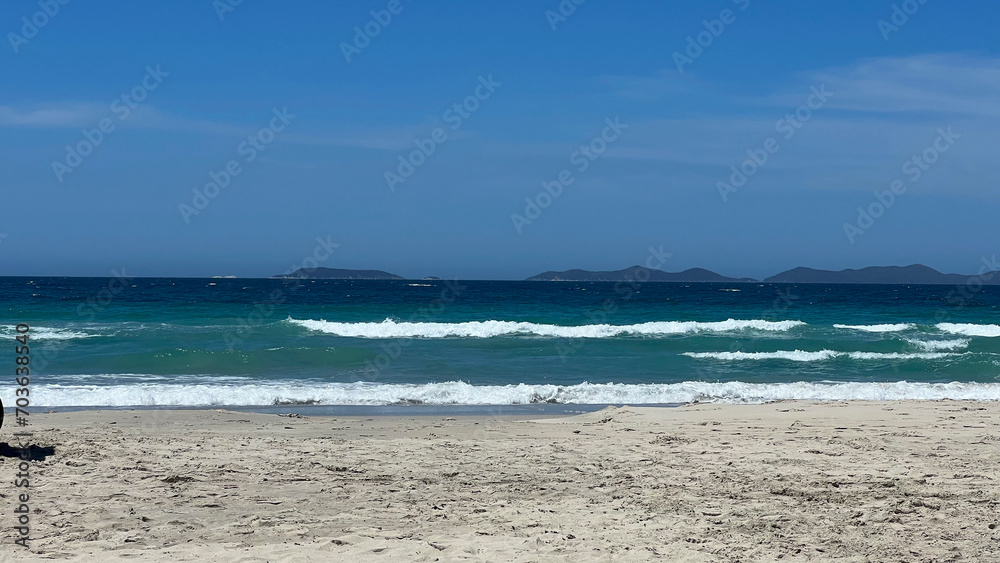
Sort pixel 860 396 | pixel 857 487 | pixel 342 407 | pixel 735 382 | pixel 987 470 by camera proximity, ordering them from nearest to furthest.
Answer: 1. pixel 857 487
2. pixel 987 470
3. pixel 342 407
4. pixel 860 396
5. pixel 735 382

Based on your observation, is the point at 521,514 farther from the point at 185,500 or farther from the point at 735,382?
the point at 735,382

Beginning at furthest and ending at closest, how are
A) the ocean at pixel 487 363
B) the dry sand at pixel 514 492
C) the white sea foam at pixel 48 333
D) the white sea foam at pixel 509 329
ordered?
the white sea foam at pixel 509 329 → the white sea foam at pixel 48 333 → the ocean at pixel 487 363 → the dry sand at pixel 514 492

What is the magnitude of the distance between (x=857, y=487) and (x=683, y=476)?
1334mm

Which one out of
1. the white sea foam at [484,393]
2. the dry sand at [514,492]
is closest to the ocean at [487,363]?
the white sea foam at [484,393]

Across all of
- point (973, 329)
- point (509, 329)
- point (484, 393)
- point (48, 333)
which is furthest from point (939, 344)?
point (48, 333)

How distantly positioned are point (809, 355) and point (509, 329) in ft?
32.0

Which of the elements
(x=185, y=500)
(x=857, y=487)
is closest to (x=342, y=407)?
(x=185, y=500)

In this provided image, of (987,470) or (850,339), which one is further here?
(850,339)

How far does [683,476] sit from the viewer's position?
644 centimetres

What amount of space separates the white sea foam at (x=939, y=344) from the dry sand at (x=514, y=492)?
43.6ft

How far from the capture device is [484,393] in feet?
42.4

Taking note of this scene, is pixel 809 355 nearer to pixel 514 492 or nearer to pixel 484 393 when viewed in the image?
pixel 484 393

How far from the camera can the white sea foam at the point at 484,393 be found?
12.2 meters

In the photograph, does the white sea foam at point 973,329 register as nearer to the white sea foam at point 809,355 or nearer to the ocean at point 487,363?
the ocean at point 487,363
